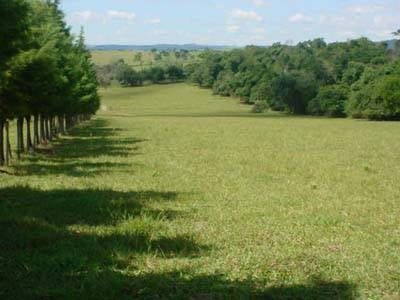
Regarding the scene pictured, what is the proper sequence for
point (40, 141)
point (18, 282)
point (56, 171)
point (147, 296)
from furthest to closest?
1. point (40, 141)
2. point (56, 171)
3. point (18, 282)
4. point (147, 296)

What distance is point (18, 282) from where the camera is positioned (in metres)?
8.85

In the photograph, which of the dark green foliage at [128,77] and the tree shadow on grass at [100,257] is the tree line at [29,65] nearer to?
the tree shadow on grass at [100,257]

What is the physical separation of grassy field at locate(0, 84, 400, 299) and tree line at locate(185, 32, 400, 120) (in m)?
69.5

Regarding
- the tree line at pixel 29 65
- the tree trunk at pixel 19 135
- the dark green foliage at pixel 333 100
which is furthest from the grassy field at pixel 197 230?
the dark green foliage at pixel 333 100

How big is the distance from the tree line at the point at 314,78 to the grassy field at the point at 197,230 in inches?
2735

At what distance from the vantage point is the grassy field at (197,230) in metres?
8.85

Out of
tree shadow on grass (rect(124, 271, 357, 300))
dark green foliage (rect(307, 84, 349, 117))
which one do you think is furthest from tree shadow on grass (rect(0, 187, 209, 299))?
dark green foliage (rect(307, 84, 349, 117))

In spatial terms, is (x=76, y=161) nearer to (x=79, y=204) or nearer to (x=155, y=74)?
(x=79, y=204)

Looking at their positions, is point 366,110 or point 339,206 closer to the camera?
point 339,206

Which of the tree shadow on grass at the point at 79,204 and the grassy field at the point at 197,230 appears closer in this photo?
the grassy field at the point at 197,230

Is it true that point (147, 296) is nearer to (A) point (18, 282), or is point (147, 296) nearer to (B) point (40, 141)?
(A) point (18, 282)

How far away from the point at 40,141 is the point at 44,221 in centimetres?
2794

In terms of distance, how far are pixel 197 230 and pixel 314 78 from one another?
114477 mm

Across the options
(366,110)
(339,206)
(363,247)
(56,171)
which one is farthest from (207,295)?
(366,110)
